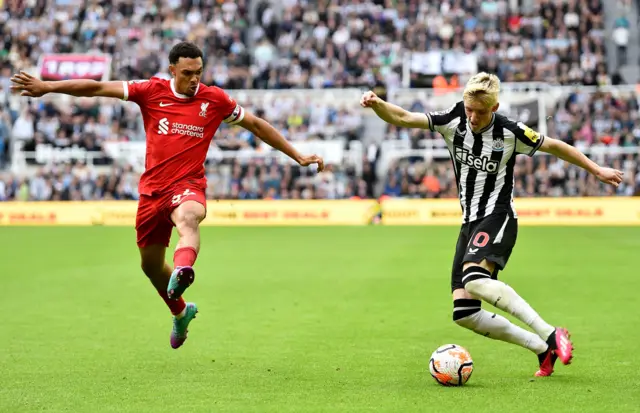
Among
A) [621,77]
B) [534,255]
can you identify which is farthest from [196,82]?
[621,77]

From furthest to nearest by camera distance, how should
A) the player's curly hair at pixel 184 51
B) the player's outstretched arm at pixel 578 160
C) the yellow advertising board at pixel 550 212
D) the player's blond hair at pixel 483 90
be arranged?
1. the yellow advertising board at pixel 550 212
2. the player's curly hair at pixel 184 51
3. the player's outstretched arm at pixel 578 160
4. the player's blond hair at pixel 483 90

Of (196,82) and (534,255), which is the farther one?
(534,255)

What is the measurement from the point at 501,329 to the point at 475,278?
52cm

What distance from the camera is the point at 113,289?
1467 centimetres

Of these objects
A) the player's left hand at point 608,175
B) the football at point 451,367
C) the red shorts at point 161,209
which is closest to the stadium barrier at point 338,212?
the red shorts at point 161,209

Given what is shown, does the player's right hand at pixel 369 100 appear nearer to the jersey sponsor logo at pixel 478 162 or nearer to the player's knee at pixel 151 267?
the jersey sponsor logo at pixel 478 162

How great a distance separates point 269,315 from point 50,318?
2.48m

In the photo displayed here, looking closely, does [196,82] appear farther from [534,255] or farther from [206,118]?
[534,255]

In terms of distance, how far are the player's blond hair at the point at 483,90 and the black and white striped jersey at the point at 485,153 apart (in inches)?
11.7

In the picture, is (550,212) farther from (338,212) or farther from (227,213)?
(227,213)

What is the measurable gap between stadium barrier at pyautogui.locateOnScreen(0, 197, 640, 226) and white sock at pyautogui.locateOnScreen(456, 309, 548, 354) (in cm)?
2102

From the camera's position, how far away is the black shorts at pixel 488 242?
7.81 meters

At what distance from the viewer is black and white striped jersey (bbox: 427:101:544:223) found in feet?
26.1

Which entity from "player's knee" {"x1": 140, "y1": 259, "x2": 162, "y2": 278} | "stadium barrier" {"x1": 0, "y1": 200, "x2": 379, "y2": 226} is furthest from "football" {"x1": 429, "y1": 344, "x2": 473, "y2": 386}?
"stadium barrier" {"x1": 0, "y1": 200, "x2": 379, "y2": 226}
